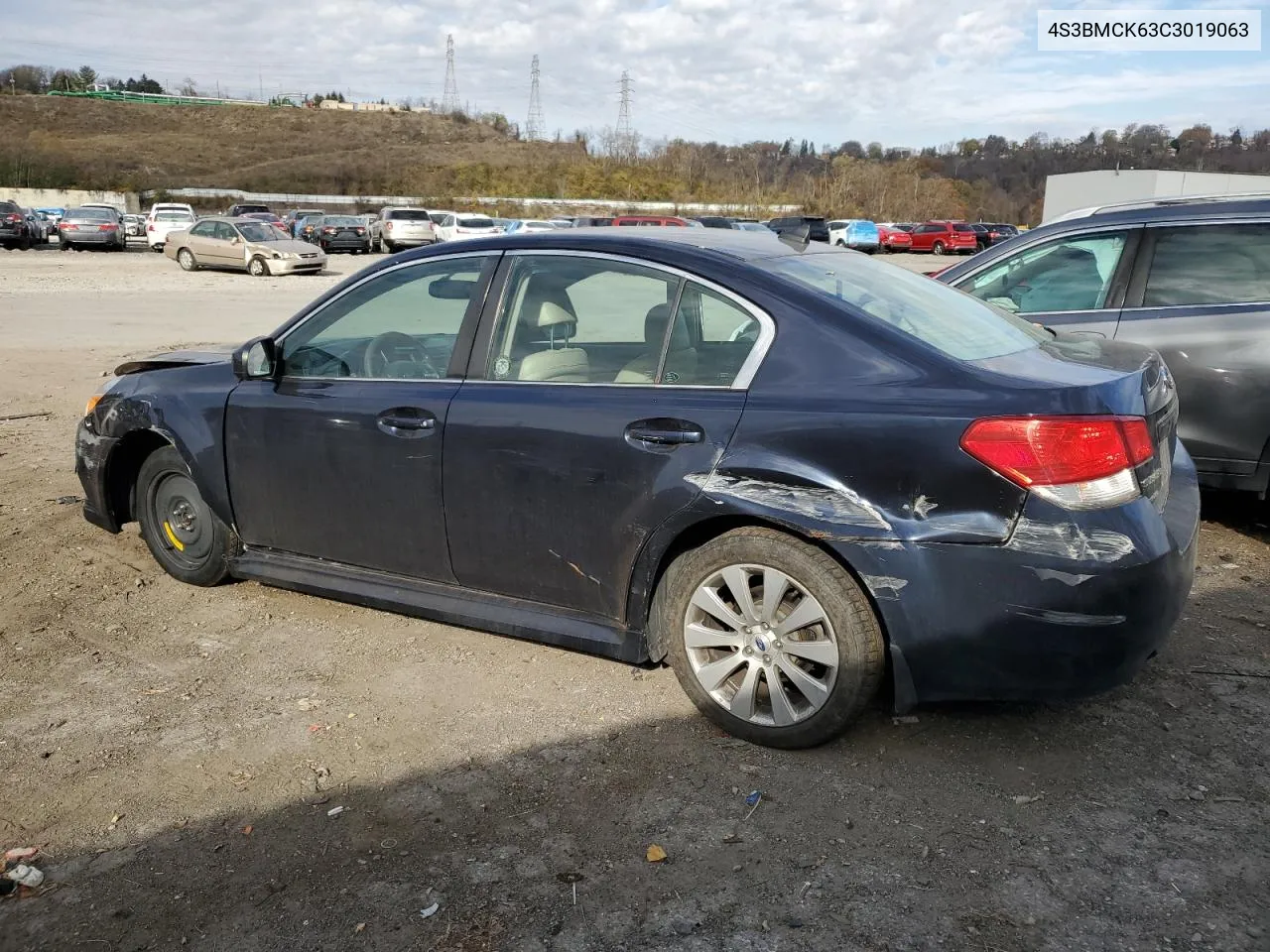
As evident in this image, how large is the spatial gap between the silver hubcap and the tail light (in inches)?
27.6

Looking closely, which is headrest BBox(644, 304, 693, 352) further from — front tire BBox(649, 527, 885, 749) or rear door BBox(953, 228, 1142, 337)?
rear door BBox(953, 228, 1142, 337)

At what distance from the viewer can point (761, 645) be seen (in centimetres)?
334

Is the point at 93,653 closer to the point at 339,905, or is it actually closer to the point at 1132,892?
the point at 339,905

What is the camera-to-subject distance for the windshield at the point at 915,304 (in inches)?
134

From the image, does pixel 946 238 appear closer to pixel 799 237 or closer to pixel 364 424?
pixel 799 237

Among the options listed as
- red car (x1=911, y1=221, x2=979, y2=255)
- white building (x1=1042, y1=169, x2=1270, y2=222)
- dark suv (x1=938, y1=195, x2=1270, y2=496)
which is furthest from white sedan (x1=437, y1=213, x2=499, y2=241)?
dark suv (x1=938, y1=195, x2=1270, y2=496)

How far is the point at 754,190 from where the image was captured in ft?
264

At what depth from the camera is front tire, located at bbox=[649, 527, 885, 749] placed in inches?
125

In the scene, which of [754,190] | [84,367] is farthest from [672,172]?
[84,367]

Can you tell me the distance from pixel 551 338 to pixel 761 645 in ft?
4.57

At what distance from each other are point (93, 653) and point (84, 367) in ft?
25.9

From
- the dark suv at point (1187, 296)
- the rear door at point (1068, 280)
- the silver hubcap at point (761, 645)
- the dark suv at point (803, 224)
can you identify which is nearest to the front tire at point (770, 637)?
the silver hubcap at point (761, 645)

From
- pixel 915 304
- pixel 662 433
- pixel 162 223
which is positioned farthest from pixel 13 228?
pixel 915 304

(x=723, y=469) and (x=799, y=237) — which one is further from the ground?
(x=799, y=237)
